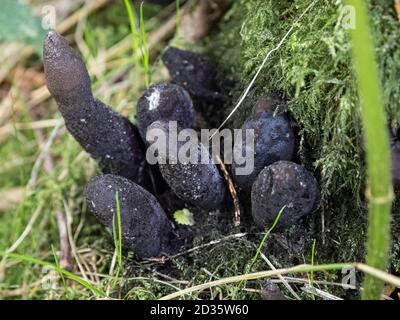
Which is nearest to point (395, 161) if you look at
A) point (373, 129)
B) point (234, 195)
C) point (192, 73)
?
point (373, 129)

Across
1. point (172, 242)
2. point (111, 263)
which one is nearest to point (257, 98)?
point (172, 242)

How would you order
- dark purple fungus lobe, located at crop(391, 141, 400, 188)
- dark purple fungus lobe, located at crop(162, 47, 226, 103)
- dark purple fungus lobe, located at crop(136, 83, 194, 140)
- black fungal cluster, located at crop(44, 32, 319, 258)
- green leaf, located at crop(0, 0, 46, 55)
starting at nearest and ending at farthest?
dark purple fungus lobe, located at crop(391, 141, 400, 188) → black fungal cluster, located at crop(44, 32, 319, 258) → dark purple fungus lobe, located at crop(136, 83, 194, 140) → dark purple fungus lobe, located at crop(162, 47, 226, 103) → green leaf, located at crop(0, 0, 46, 55)

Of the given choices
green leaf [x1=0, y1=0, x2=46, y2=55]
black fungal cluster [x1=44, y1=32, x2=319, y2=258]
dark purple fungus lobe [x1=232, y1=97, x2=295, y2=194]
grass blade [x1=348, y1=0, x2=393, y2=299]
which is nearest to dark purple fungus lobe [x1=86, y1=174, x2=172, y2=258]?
black fungal cluster [x1=44, y1=32, x2=319, y2=258]

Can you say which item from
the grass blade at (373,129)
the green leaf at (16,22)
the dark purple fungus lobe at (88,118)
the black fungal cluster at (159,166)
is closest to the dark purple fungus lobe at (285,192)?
the black fungal cluster at (159,166)

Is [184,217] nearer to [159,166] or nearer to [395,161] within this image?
[159,166]

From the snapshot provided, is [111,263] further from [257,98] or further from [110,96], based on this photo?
[110,96]

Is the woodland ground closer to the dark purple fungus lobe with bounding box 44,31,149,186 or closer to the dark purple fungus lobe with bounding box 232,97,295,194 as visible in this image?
the dark purple fungus lobe with bounding box 232,97,295,194
